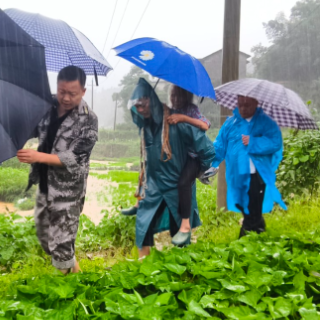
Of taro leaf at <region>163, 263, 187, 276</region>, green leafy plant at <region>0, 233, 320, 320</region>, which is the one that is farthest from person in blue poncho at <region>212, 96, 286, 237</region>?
taro leaf at <region>163, 263, 187, 276</region>

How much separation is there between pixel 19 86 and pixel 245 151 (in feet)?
5.80

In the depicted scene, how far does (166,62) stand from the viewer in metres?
3.00

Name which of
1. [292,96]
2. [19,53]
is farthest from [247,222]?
[19,53]

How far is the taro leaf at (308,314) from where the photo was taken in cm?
240

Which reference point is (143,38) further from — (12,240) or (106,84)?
(12,240)

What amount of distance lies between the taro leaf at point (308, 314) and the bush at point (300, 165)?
1.42m

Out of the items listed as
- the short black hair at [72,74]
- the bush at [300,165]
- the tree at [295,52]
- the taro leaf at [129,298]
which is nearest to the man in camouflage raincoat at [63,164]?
the short black hair at [72,74]

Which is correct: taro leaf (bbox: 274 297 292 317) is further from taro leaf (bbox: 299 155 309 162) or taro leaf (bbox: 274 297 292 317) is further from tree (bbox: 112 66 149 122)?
taro leaf (bbox: 299 155 309 162)

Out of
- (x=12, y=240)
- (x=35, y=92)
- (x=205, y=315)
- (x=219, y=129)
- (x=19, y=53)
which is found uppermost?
(x=19, y=53)

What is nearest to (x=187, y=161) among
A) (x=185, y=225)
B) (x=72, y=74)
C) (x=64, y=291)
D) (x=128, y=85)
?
(x=185, y=225)

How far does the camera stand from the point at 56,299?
2500 millimetres

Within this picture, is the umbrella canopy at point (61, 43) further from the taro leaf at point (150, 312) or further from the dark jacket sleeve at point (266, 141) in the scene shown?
the taro leaf at point (150, 312)

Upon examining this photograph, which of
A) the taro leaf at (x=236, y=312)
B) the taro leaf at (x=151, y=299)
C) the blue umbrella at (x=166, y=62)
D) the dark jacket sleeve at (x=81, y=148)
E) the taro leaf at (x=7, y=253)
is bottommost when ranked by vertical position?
the taro leaf at (x=236, y=312)

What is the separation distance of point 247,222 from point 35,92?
200cm
